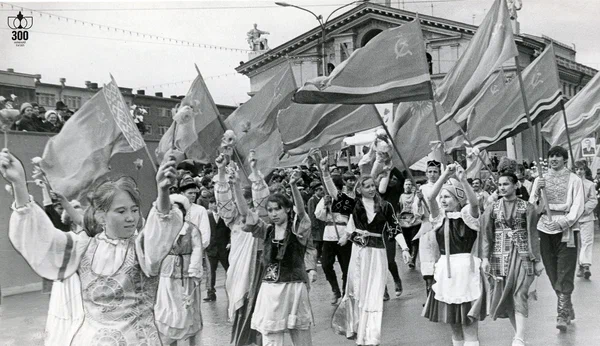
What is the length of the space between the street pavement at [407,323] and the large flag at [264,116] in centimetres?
225

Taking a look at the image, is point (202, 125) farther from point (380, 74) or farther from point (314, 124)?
point (380, 74)

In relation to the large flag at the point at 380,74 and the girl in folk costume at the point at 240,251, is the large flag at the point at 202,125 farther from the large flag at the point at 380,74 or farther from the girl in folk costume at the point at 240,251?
the girl in folk costume at the point at 240,251

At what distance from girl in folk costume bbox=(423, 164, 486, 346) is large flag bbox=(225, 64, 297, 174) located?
348cm

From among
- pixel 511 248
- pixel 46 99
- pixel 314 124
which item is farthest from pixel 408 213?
pixel 46 99

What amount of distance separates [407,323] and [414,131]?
105 inches

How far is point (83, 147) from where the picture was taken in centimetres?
891

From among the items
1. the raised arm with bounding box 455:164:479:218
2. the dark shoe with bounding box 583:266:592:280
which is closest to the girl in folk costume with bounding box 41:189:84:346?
the raised arm with bounding box 455:164:479:218

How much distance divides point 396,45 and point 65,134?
3728 mm

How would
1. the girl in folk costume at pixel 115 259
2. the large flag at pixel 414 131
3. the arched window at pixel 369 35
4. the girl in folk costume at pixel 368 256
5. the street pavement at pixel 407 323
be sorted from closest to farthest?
the girl in folk costume at pixel 115 259
the girl in folk costume at pixel 368 256
the street pavement at pixel 407 323
the large flag at pixel 414 131
the arched window at pixel 369 35

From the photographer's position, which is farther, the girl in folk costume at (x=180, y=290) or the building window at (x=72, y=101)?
the building window at (x=72, y=101)

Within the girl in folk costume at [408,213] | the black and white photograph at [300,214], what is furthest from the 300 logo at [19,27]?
the girl in folk costume at [408,213]

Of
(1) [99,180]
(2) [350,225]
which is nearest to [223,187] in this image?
(2) [350,225]

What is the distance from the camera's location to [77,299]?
20.6 ft

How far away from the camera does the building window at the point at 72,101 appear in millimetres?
12293
